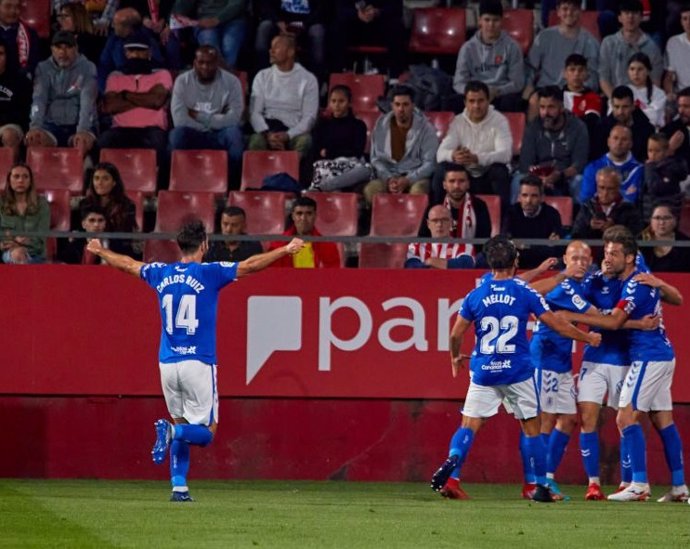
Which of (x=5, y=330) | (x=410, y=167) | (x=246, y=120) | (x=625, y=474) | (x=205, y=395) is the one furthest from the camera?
(x=246, y=120)

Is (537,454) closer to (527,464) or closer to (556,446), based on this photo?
(527,464)

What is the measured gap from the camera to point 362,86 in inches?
750

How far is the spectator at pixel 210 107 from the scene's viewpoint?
57.7 feet

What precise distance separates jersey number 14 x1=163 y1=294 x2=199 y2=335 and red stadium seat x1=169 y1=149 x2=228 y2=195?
5250 mm

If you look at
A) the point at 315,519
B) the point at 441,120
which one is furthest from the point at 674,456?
the point at 441,120

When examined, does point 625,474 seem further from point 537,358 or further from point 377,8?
point 377,8

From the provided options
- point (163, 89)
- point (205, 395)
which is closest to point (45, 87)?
point (163, 89)

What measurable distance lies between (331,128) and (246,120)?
51.5 inches

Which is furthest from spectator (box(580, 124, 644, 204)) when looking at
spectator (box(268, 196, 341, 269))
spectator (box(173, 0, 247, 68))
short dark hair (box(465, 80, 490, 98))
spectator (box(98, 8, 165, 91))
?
spectator (box(98, 8, 165, 91))

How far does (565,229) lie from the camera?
15820 mm

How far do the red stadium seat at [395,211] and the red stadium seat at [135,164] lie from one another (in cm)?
249

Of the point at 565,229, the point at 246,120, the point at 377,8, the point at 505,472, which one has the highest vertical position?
the point at 377,8

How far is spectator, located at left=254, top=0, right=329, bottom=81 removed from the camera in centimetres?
1902

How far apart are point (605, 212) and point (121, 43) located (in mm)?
6023
